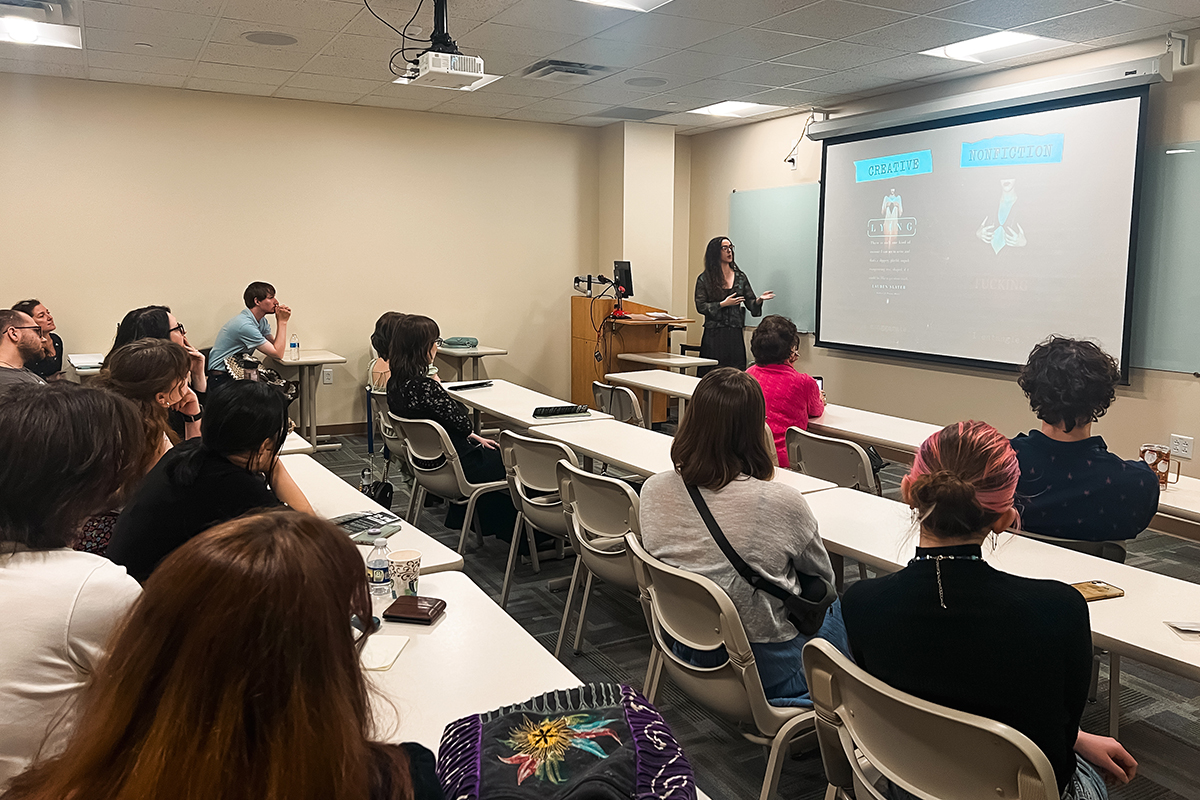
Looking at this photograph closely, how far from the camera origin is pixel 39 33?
5.20m

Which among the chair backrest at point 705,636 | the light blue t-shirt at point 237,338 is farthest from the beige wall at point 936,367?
the light blue t-shirt at point 237,338

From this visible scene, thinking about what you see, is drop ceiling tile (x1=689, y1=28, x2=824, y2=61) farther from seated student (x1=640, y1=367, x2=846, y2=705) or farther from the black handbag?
the black handbag

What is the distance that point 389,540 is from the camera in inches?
98.8

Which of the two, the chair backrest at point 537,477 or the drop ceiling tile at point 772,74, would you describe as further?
the drop ceiling tile at point 772,74

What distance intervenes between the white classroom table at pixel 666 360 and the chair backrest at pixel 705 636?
485 centimetres

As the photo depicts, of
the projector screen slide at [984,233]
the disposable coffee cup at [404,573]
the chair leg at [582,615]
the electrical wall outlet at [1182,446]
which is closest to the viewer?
the disposable coffee cup at [404,573]

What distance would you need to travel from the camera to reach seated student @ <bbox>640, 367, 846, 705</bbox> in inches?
83.9

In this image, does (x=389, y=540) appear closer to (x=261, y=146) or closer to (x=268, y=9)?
(x=268, y=9)

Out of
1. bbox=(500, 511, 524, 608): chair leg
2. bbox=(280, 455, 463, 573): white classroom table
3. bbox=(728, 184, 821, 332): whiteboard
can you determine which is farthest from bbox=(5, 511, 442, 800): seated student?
bbox=(728, 184, 821, 332): whiteboard

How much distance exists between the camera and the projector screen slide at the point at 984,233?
5.13 metres

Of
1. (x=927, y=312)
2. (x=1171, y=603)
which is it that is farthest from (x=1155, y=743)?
(x=927, y=312)

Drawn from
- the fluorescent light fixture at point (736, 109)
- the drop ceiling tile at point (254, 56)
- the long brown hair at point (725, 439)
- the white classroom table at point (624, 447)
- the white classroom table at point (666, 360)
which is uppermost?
the fluorescent light fixture at point (736, 109)

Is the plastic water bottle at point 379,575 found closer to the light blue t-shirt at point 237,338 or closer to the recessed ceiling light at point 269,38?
the recessed ceiling light at point 269,38

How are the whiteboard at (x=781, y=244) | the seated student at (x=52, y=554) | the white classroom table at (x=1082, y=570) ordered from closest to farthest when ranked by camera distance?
the seated student at (x=52, y=554), the white classroom table at (x=1082, y=570), the whiteboard at (x=781, y=244)
